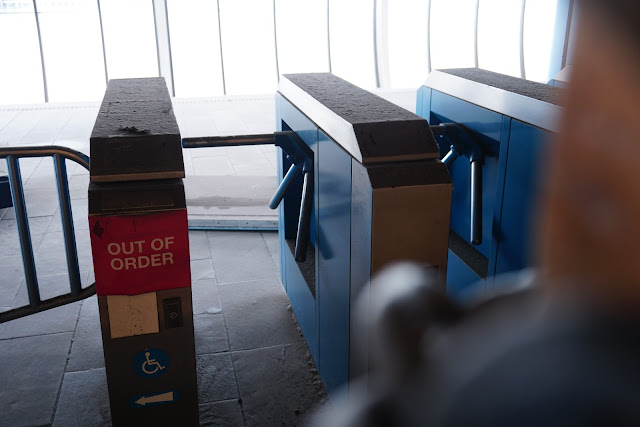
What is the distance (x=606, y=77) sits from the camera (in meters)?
0.20

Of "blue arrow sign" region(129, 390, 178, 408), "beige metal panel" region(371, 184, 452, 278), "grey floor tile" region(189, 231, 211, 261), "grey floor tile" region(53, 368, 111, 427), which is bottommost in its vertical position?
"grey floor tile" region(189, 231, 211, 261)

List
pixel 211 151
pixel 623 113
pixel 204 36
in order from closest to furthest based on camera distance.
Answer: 1. pixel 623 113
2. pixel 211 151
3. pixel 204 36

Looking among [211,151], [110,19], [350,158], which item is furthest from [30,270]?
[110,19]

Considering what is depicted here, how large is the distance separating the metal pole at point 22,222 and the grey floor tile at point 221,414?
863 millimetres

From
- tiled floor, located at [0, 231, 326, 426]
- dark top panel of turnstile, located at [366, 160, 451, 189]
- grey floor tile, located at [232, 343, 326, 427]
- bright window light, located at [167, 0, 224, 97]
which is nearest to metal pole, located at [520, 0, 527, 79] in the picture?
bright window light, located at [167, 0, 224, 97]

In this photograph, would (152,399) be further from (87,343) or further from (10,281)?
(10,281)

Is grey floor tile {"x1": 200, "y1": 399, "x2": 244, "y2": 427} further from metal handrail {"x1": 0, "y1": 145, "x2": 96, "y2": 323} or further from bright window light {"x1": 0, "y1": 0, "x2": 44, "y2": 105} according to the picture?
bright window light {"x1": 0, "y1": 0, "x2": 44, "y2": 105}

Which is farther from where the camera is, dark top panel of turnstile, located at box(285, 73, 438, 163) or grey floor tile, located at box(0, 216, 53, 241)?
grey floor tile, located at box(0, 216, 53, 241)

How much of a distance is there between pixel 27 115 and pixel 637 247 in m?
7.96

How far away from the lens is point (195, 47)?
31.9 feet

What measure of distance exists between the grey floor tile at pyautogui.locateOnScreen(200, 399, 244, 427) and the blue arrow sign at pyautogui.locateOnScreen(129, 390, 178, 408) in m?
0.28

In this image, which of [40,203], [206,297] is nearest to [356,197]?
[206,297]

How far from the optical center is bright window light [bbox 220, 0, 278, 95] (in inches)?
349

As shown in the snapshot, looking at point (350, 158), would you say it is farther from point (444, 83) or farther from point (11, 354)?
point (11, 354)
